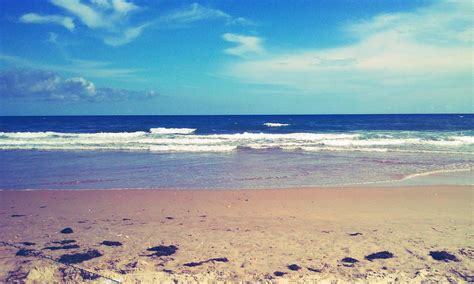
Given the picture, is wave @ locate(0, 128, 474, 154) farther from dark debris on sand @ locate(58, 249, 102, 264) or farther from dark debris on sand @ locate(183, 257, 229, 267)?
dark debris on sand @ locate(183, 257, 229, 267)

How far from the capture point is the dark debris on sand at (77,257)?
469cm

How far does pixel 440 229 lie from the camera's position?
6109mm

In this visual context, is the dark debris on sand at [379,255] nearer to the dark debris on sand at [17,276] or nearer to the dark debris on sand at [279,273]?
the dark debris on sand at [279,273]

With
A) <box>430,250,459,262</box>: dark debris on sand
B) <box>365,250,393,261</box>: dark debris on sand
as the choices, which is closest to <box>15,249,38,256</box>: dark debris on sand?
<box>365,250,393,261</box>: dark debris on sand

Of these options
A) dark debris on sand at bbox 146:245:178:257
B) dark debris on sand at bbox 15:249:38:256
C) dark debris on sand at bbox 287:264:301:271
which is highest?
dark debris on sand at bbox 15:249:38:256

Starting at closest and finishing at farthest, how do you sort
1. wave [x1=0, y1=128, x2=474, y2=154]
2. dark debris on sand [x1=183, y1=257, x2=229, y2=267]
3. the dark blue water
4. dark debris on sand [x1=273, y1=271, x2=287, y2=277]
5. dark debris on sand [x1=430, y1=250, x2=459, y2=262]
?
1. dark debris on sand [x1=273, y1=271, x2=287, y2=277]
2. dark debris on sand [x1=183, y1=257, x2=229, y2=267]
3. dark debris on sand [x1=430, y1=250, x2=459, y2=262]
4. wave [x1=0, y1=128, x2=474, y2=154]
5. the dark blue water

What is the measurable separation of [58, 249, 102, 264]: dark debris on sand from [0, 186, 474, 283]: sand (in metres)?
0.09

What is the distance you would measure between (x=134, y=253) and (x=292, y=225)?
2.65 metres

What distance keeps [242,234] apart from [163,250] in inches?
50.9

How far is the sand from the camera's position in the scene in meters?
4.42

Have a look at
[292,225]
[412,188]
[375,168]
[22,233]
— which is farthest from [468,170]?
[22,233]

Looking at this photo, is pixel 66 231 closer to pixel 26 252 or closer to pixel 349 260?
pixel 26 252

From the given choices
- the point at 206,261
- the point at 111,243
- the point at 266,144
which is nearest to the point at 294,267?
the point at 206,261

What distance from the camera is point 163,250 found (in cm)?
508
